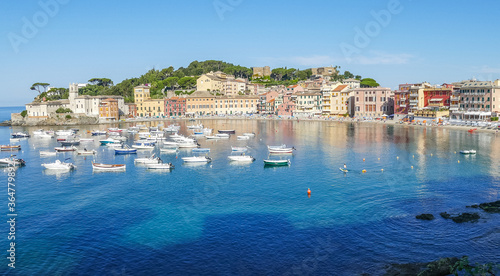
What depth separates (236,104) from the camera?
5468 inches

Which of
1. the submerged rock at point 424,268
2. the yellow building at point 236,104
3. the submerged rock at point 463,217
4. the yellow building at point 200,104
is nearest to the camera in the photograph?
the submerged rock at point 424,268

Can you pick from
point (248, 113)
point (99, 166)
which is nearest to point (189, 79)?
point (248, 113)

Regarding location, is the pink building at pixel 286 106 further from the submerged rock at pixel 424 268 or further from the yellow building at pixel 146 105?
the submerged rock at pixel 424 268

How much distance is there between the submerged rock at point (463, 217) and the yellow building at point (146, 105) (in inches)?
4659

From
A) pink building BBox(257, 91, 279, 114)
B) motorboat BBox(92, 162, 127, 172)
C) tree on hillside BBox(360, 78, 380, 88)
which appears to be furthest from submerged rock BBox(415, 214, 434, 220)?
tree on hillside BBox(360, 78, 380, 88)

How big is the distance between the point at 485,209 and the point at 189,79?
138m

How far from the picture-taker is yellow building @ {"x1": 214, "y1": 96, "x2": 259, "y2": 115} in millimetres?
137750

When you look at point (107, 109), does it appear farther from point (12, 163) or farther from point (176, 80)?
point (12, 163)

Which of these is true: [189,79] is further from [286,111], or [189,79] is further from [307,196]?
[307,196]

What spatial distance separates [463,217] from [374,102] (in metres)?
89.4

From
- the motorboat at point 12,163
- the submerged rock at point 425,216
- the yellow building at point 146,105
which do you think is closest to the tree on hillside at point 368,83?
the yellow building at point 146,105

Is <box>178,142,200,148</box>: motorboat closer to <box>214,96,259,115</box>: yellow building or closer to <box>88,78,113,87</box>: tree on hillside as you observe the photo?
<box>214,96,259,115</box>: yellow building

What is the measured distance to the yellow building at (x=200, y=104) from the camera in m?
136

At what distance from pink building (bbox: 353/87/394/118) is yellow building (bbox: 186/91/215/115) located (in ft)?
165
